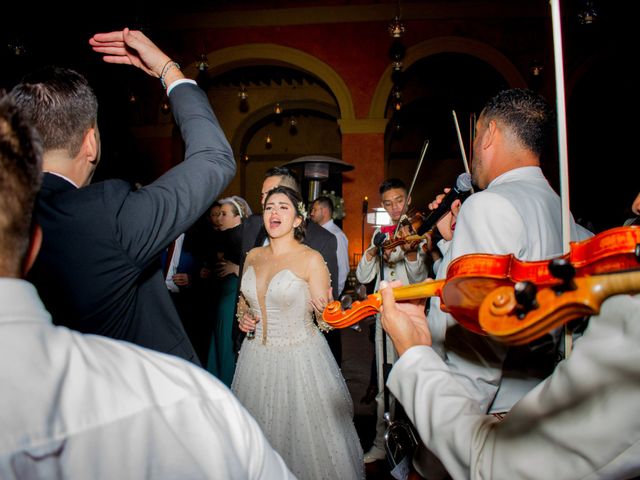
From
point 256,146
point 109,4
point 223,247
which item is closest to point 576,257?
point 223,247

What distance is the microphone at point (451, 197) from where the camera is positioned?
2463mm

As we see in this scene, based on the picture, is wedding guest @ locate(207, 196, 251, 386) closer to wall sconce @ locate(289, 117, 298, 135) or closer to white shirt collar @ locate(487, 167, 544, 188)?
white shirt collar @ locate(487, 167, 544, 188)

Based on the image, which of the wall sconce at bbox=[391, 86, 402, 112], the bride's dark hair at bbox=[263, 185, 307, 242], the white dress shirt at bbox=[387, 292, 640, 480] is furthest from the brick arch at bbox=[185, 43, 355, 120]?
the white dress shirt at bbox=[387, 292, 640, 480]

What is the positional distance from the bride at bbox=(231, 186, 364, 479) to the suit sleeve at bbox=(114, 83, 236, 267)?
68.4 inches

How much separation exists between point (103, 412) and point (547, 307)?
70cm

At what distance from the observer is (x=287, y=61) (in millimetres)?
9555

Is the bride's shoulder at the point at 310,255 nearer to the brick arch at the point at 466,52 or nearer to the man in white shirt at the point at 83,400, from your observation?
the man in white shirt at the point at 83,400

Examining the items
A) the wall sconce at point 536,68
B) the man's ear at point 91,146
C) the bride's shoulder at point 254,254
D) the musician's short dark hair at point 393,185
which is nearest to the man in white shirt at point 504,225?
the man's ear at point 91,146

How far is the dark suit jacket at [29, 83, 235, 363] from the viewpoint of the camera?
1165 mm

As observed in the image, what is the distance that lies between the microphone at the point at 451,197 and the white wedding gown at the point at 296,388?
0.97 meters

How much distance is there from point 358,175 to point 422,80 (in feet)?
23.0

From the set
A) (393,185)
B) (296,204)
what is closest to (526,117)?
(296,204)

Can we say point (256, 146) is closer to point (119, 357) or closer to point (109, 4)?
point (109, 4)

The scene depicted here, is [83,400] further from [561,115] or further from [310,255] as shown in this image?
[310,255]
